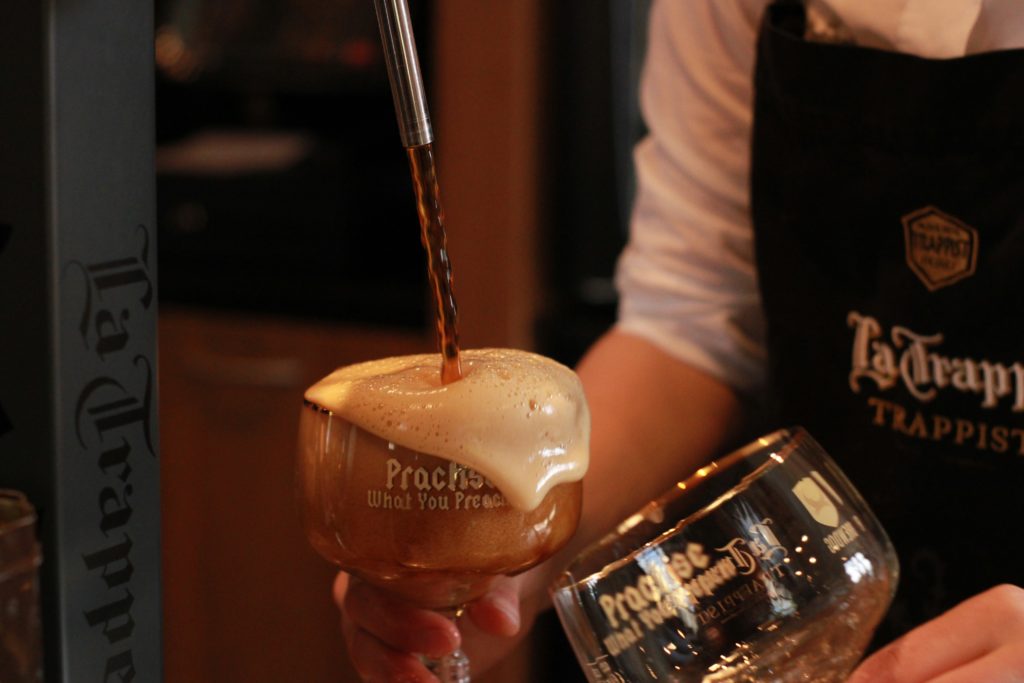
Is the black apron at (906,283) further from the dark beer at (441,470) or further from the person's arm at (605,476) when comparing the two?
the dark beer at (441,470)

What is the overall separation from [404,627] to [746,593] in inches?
6.3

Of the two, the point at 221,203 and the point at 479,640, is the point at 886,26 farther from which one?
the point at 221,203

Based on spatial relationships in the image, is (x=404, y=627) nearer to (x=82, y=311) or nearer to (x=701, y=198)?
(x=82, y=311)

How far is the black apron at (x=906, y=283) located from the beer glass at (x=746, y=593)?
0.81 feet

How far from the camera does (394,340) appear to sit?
6.59 ft

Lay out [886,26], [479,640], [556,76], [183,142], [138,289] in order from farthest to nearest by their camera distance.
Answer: [183,142] → [556,76] → [886,26] → [479,640] → [138,289]

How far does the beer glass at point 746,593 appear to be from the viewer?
24.5 inches

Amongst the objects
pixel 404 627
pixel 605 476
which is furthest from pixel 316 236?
pixel 404 627

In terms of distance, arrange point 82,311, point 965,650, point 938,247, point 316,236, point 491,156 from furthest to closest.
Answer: point 316,236 → point 491,156 → point 938,247 → point 965,650 → point 82,311

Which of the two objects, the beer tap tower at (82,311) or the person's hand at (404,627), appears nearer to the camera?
the beer tap tower at (82,311)

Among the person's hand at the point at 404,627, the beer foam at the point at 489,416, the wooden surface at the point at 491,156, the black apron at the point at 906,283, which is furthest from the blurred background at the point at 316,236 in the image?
the beer foam at the point at 489,416

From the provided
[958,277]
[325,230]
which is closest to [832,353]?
[958,277]

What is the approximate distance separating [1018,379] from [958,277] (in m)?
0.07

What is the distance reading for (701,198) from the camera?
108cm
